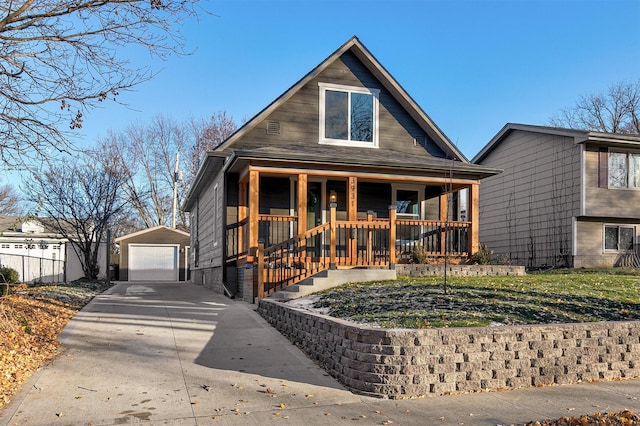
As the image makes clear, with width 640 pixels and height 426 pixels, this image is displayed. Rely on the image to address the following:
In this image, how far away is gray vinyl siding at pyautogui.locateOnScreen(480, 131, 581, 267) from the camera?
19.1 m

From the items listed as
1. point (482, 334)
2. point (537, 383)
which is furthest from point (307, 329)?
point (537, 383)

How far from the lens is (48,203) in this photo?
21.4 meters

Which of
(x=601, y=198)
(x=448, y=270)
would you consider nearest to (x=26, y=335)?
(x=448, y=270)

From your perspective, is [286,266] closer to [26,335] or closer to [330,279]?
[330,279]

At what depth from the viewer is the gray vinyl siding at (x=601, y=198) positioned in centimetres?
1834

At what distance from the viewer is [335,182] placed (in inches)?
603

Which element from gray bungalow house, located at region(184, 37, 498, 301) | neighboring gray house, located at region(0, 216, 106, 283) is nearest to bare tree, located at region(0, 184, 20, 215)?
neighboring gray house, located at region(0, 216, 106, 283)

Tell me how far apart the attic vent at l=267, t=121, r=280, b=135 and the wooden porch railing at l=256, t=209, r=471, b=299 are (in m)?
3.30

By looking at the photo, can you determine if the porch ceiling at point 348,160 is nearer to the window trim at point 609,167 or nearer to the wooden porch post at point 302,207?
the wooden porch post at point 302,207

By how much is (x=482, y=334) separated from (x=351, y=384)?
160cm

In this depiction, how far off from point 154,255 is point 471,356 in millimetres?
27347

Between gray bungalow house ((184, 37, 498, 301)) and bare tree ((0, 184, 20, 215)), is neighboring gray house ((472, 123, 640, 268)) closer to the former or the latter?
gray bungalow house ((184, 37, 498, 301))

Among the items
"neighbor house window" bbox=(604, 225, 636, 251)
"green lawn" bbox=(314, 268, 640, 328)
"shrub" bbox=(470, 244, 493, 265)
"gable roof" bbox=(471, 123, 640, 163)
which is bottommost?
"green lawn" bbox=(314, 268, 640, 328)

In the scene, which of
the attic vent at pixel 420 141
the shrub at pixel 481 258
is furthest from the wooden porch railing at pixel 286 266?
the attic vent at pixel 420 141
